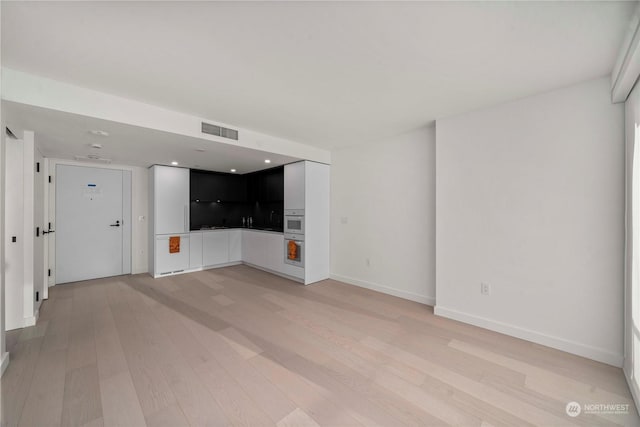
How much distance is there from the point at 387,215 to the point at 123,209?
17.4 feet

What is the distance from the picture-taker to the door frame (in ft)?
14.8

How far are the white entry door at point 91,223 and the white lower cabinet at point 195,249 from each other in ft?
4.02

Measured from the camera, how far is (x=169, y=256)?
5203 mm

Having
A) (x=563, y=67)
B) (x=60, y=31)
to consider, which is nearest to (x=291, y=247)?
(x=60, y=31)

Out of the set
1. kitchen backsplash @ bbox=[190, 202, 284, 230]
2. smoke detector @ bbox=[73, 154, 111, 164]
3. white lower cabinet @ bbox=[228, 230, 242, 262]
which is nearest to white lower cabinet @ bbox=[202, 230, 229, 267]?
white lower cabinet @ bbox=[228, 230, 242, 262]

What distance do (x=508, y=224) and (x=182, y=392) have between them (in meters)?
3.42

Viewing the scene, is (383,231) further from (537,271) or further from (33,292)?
(33,292)

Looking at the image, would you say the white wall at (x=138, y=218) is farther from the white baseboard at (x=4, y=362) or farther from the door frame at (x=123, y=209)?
the white baseboard at (x=4, y=362)

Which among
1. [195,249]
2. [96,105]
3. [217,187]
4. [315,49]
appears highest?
[315,49]

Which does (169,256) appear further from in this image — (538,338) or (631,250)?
(631,250)

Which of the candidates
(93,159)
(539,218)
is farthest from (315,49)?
(93,159)

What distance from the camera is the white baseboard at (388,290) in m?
3.70

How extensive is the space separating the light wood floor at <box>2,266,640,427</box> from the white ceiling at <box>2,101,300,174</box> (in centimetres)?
225

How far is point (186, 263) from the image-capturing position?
543cm
